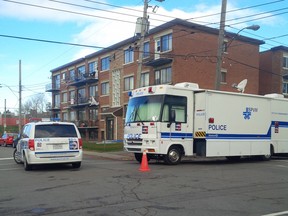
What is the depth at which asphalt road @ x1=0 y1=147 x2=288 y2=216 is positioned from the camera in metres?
7.10

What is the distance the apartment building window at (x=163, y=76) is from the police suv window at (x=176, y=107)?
56.1 feet

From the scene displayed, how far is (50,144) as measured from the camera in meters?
13.4

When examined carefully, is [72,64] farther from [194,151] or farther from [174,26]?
[194,151]

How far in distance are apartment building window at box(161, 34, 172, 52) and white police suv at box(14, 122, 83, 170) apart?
2037 centimetres

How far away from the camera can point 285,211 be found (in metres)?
7.10

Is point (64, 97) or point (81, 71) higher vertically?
point (81, 71)

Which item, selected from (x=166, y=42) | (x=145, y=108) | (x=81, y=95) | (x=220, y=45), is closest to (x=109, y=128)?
(x=81, y=95)

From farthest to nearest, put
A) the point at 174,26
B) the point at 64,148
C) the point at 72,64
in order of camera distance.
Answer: the point at 72,64 → the point at 174,26 → the point at 64,148

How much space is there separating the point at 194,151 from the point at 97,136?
31985 millimetres

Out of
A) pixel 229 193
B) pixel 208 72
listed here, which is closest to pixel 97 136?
pixel 208 72

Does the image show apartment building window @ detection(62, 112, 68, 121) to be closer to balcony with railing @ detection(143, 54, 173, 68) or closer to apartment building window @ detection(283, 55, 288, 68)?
balcony with railing @ detection(143, 54, 173, 68)

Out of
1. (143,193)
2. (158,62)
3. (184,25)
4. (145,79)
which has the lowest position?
(143,193)

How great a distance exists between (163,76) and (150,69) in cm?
198

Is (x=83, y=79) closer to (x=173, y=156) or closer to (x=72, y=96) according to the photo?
(x=72, y=96)
